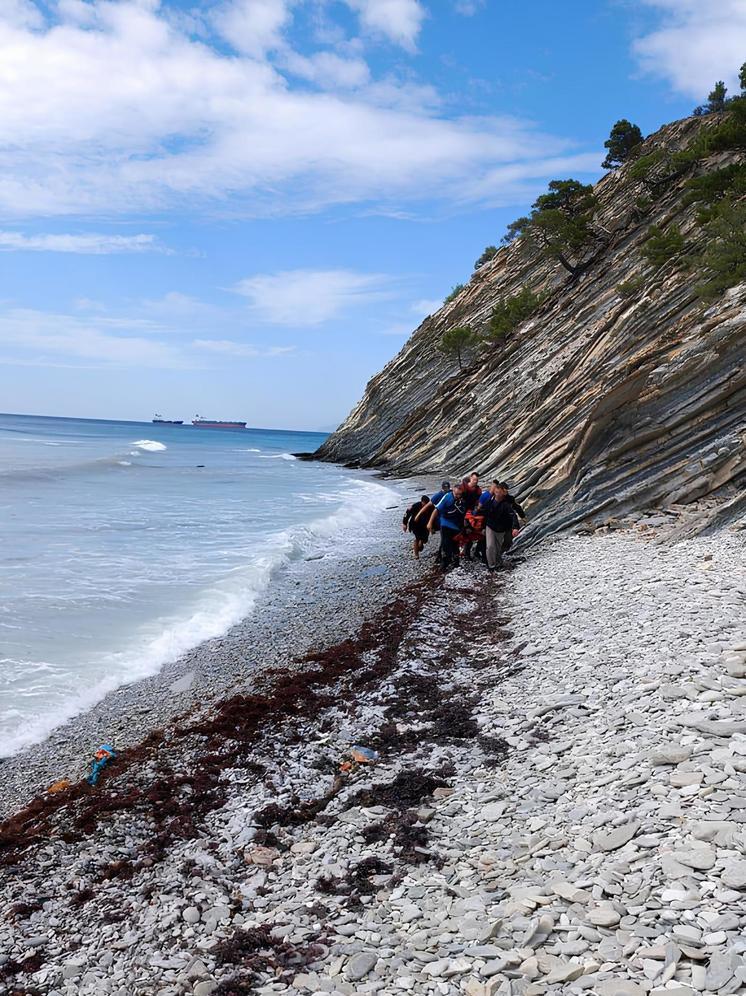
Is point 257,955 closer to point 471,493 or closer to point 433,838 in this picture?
point 433,838

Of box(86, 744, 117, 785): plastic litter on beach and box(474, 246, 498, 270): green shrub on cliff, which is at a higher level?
box(474, 246, 498, 270): green shrub on cliff

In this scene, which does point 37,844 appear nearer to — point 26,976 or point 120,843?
point 120,843

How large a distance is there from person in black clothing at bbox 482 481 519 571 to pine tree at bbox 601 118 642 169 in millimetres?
51194

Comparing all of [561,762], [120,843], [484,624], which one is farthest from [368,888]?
[484,624]

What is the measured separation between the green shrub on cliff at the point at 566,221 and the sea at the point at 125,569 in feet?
71.7

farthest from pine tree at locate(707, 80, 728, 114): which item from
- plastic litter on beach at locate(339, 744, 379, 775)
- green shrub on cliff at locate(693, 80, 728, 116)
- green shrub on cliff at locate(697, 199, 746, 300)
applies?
plastic litter on beach at locate(339, 744, 379, 775)

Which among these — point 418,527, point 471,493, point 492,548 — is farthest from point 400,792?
point 418,527

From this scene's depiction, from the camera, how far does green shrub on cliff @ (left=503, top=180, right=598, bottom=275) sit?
48.1 meters

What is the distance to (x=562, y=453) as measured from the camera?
73.3ft

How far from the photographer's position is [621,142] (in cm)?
5756

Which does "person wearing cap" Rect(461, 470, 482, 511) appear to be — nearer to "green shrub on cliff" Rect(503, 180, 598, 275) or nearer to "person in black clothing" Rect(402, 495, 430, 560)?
"person in black clothing" Rect(402, 495, 430, 560)

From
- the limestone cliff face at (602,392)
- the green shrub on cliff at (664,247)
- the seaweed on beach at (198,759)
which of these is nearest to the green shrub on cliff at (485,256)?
the limestone cliff face at (602,392)

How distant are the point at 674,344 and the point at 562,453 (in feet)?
15.1

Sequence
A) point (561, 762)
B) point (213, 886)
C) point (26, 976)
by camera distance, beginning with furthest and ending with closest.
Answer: point (561, 762) < point (213, 886) < point (26, 976)
